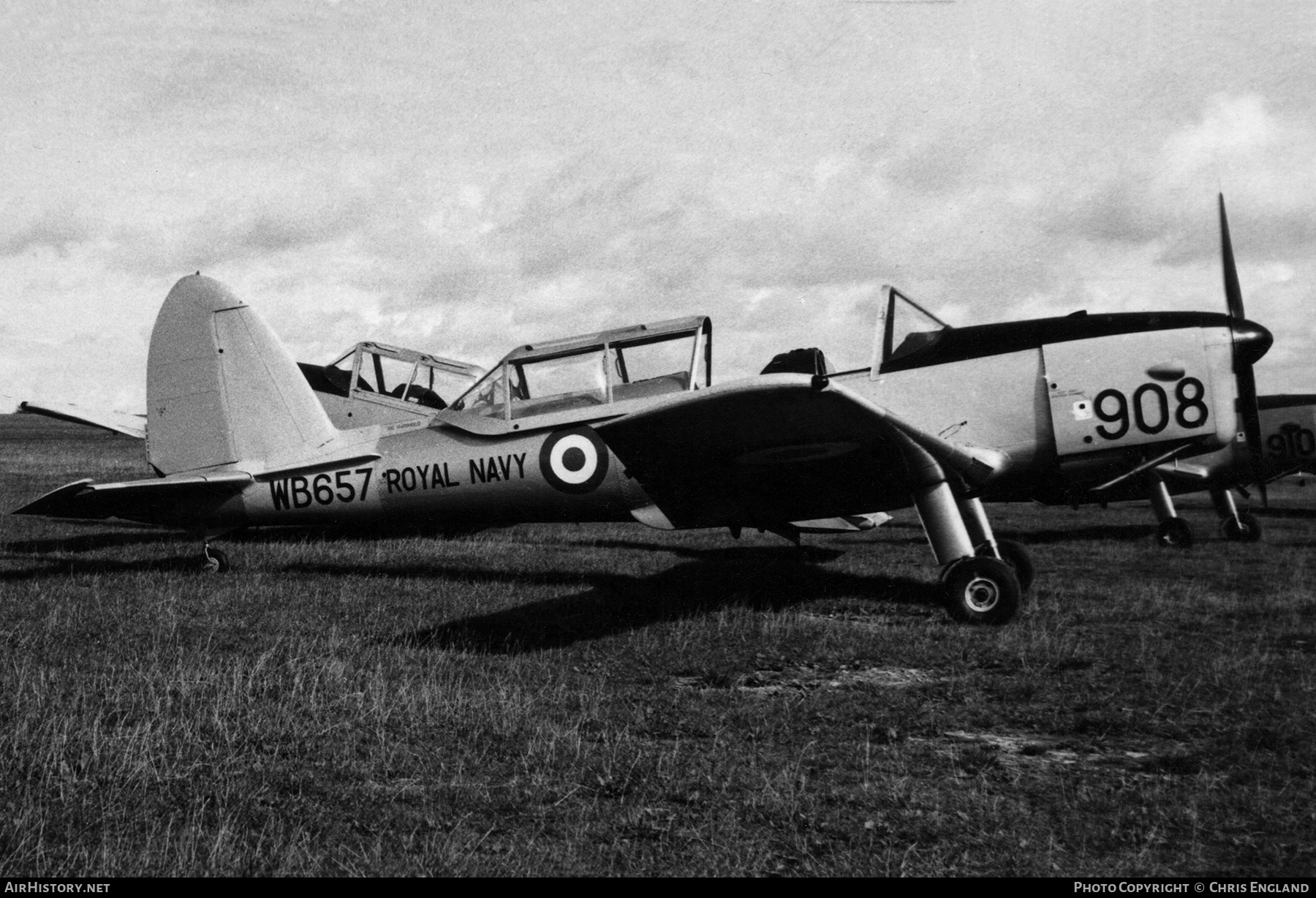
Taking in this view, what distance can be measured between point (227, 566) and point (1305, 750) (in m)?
8.45

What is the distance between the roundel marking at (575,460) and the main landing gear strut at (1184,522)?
8.26m

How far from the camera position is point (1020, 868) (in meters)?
2.49

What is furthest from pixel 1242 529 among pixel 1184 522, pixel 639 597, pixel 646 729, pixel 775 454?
pixel 646 729

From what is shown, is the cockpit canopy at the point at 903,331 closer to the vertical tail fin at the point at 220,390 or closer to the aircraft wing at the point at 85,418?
the vertical tail fin at the point at 220,390

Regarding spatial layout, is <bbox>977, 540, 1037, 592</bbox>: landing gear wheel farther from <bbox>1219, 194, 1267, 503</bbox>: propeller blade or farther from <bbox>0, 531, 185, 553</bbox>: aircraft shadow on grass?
<bbox>0, 531, 185, 553</bbox>: aircraft shadow on grass

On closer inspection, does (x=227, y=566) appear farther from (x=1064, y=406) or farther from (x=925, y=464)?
(x=1064, y=406)

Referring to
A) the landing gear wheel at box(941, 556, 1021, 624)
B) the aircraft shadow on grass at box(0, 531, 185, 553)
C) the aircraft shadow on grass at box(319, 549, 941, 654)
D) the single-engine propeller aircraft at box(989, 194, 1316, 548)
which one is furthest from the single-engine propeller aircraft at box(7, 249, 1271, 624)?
the aircraft shadow on grass at box(0, 531, 185, 553)

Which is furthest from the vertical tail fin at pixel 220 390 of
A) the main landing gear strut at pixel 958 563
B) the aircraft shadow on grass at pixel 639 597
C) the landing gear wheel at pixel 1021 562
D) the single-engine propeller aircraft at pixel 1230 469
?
the single-engine propeller aircraft at pixel 1230 469

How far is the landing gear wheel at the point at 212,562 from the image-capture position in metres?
8.29

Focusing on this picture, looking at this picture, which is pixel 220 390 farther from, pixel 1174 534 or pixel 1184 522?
pixel 1184 522

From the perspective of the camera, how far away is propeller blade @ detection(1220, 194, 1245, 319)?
731cm

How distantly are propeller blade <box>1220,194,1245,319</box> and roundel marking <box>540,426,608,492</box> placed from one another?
Result: 5.25 m

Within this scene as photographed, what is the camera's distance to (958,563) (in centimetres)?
605

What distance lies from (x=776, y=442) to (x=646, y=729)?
2.66 meters
